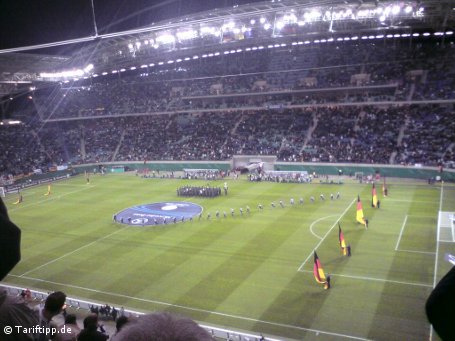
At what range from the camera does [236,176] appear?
51812 millimetres

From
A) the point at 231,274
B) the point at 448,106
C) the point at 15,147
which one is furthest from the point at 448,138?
the point at 15,147

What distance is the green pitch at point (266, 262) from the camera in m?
18.0

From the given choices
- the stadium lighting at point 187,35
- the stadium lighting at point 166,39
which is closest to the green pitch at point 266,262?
the stadium lighting at point 187,35

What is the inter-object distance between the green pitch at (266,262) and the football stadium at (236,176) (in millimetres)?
142

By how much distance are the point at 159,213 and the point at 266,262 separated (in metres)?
15.2

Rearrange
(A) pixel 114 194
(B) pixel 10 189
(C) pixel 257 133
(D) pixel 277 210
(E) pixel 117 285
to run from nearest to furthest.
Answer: (E) pixel 117 285
(D) pixel 277 210
(A) pixel 114 194
(B) pixel 10 189
(C) pixel 257 133

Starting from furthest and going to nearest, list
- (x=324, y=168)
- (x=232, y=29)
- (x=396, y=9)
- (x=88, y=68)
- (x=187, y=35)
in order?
(x=88, y=68)
(x=187, y=35)
(x=232, y=29)
(x=324, y=168)
(x=396, y=9)

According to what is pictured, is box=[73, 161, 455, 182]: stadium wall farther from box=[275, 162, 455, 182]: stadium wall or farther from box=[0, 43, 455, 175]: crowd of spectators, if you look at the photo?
box=[0, 43, 455, 175]: crowd of spectators

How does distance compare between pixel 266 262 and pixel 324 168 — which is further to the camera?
pixel 324 168

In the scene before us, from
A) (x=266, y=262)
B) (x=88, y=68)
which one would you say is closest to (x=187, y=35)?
(x=88, y=68)

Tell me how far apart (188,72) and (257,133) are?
79.4ft

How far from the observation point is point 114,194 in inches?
1828

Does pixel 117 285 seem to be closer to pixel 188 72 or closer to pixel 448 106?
pixel 448 106

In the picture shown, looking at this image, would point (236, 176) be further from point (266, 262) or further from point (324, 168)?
point (266, 262)
